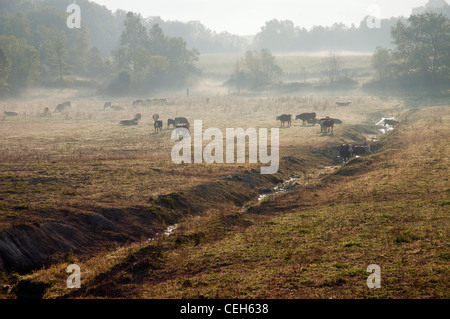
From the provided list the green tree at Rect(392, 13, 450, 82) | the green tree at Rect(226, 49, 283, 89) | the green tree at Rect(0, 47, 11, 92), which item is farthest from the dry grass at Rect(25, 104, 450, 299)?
the green tree at Rect(226, 49, 283, 89)

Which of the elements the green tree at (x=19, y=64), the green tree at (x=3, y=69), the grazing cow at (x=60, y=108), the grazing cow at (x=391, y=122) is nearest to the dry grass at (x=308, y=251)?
the grazing cow at (x=391, y=122)

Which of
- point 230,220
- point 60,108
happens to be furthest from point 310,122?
point 60,108

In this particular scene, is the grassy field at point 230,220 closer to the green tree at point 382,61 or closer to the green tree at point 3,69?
the green tree at point 3,69

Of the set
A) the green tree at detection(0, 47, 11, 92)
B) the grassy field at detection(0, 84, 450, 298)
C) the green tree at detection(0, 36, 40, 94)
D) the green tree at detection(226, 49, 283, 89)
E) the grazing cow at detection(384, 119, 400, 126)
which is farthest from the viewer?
the green tree at detection(226, 49, 283, 89)

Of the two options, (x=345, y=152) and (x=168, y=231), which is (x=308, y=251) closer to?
(x=168, y=231)

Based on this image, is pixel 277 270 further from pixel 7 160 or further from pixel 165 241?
pixel 7 160

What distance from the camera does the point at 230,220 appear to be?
15.2 metres

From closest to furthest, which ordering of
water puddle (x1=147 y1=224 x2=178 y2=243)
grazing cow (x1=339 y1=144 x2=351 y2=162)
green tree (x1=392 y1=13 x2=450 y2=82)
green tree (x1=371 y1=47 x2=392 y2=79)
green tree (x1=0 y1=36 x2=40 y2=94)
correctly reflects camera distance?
water puddle (x1=147 y1=224 x2=178 y2=243)
grazing cow (x1=339 y1=144 x2=351 y2=162)
green tree (x1=392 y1=13 x2=450 y2=82)
green tree (x1=371 y1=47 x2=392 y2=79)
green tree (x1=0 y1=36 x2=40 y2=94)

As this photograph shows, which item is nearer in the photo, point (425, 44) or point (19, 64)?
point (425, 44)

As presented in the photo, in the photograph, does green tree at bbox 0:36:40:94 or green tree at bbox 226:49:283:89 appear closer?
green tree at bbox 0:36:40:94

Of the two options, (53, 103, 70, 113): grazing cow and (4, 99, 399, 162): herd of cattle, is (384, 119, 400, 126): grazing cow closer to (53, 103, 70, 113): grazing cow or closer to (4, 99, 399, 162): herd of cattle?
(4, 99, 399, 162): herd of cattle

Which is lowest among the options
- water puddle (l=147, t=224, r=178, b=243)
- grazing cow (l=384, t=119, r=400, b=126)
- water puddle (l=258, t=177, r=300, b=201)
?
water puddle (l=147, t=224, r=178, b=243)

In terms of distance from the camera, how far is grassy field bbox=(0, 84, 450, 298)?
9617 millimetres
